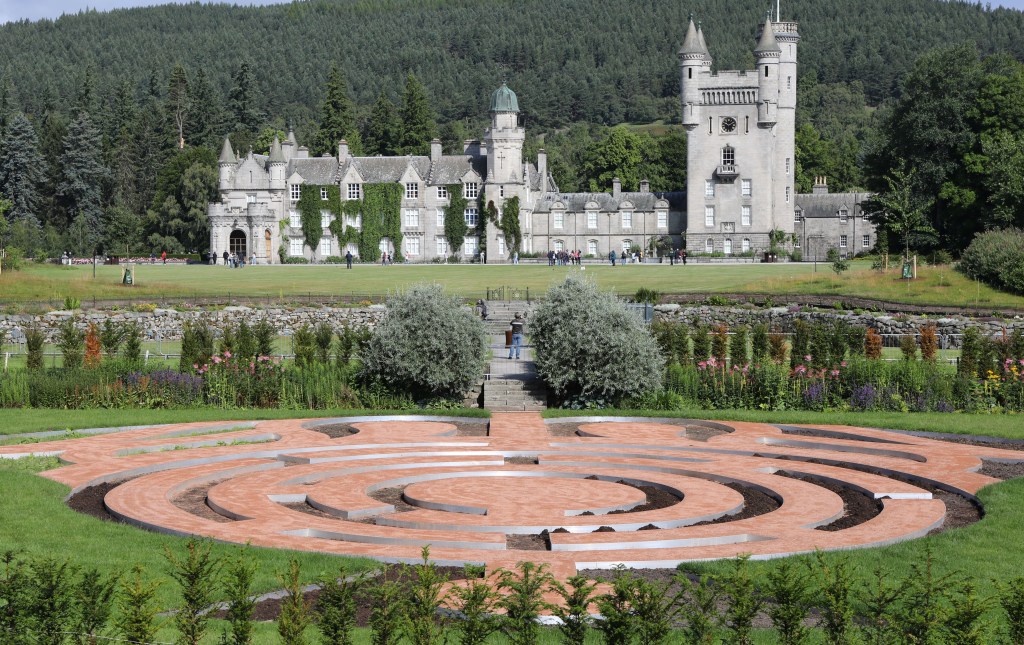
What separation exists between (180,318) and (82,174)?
8077 centimetres

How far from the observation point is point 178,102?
136 m

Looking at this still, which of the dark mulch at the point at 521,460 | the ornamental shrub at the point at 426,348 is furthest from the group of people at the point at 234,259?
the dark mulch at the point at 521,460

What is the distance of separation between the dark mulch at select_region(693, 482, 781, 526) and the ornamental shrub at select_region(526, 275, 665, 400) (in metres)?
8.70

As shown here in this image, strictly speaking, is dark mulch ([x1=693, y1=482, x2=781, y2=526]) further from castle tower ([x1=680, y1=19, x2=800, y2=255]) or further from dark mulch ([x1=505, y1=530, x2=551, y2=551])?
castle tower ([x1=680, y1=19, x2=800, y2=255])

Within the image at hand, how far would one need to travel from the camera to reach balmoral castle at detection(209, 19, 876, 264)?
101375mm

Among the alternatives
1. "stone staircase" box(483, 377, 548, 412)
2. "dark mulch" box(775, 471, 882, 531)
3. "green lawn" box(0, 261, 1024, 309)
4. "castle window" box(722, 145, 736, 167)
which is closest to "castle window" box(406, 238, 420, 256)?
"green lawn" box(0, 261, 1024, 309)

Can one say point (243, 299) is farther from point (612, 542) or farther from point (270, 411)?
point (612, 542)

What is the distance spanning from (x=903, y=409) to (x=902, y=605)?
53.9 feet

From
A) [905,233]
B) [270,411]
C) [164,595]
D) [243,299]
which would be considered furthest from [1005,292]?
[164,595]

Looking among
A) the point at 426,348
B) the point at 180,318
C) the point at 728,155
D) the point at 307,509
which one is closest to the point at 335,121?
the point at 728,155

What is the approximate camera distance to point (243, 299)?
189ft

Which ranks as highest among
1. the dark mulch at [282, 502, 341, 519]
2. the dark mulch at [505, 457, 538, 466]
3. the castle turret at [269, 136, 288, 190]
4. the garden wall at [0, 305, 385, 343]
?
the castle turret at [269, 136, 288, 190]

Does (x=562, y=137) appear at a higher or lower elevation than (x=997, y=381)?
higher

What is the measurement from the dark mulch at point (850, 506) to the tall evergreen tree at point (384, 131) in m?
111
